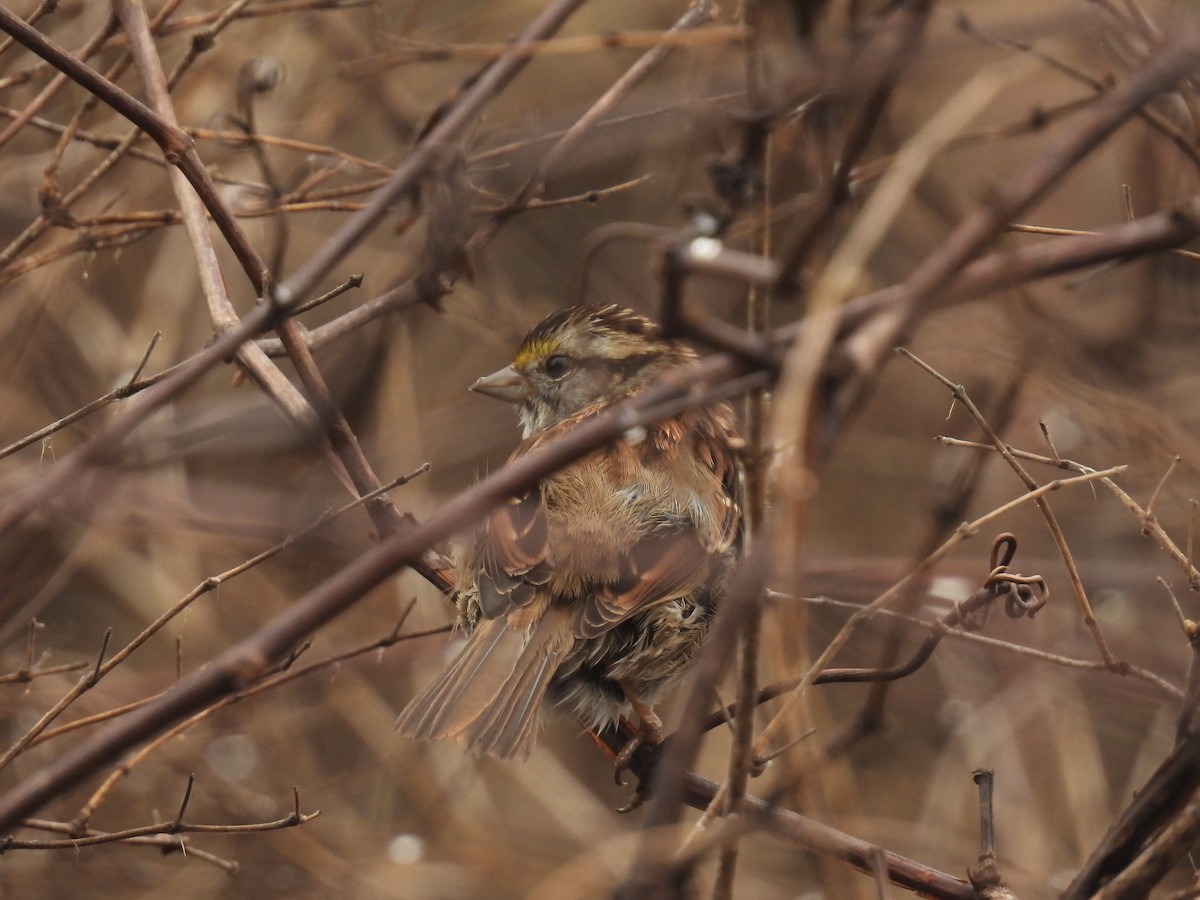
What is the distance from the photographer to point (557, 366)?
4.71 meters

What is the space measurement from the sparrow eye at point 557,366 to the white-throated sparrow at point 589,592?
1.58ft

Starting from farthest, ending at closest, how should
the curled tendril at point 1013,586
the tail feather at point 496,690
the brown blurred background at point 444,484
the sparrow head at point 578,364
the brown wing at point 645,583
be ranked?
the brown blurred background at point 444,484, the sparrow head at point 578,364, the brown wing at point 645,583, the tail feather at point 496,690, the curled tendril at point 1013,586

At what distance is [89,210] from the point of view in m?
5.08

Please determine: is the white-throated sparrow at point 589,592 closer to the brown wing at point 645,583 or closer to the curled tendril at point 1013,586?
the brown wing at point 645,583

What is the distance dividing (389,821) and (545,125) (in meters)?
4.36

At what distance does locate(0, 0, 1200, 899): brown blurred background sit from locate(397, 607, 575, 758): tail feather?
0.89 metres

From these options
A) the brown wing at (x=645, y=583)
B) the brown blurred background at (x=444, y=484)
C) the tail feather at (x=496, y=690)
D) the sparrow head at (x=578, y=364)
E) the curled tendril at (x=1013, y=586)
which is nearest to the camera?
the curled tendril at (x=1013, y=586)

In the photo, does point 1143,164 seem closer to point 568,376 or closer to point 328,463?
point 568,376

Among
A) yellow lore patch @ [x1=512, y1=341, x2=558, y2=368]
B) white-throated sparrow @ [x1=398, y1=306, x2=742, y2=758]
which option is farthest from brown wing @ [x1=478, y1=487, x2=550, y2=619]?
yellow lore patch @ [x1=512, y1=341, x2=558, y2=368]

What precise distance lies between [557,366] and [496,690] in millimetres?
1500

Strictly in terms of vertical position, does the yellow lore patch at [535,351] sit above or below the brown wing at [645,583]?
above

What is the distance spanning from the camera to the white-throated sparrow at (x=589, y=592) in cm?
354

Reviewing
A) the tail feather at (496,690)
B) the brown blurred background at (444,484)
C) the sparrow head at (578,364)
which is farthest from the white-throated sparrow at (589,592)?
the brown blurred background at (444,484)

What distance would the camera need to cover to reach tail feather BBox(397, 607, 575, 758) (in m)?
3.45
